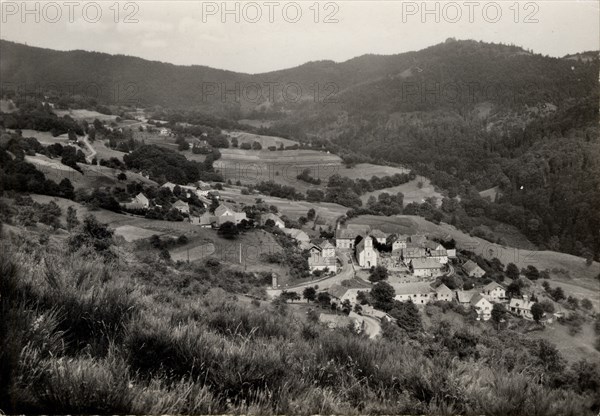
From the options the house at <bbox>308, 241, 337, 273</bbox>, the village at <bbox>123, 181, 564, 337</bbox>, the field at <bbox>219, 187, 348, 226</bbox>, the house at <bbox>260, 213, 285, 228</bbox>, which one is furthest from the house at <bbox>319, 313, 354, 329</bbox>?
the field at <bbox>219, 187, 348, 226</bbox>

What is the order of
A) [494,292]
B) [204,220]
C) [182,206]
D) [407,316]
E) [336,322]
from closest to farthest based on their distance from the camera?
1. [336,322]
2. [407,316]
3. [494,292]
4. [204,220]
5. [182,206]

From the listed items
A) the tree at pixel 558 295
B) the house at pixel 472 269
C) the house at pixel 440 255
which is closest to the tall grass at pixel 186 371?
the house at pixel 472 269

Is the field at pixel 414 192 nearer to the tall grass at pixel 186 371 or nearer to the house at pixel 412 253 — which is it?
the house at pixel 412 253

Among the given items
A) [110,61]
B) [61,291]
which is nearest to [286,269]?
[61,291]

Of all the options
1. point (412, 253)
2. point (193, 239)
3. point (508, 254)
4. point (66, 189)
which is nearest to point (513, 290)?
point (412, 253)

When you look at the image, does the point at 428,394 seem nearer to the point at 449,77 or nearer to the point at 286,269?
the point at 286,269

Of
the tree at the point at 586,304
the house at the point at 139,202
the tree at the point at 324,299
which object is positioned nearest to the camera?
the tree at the point at 324,299

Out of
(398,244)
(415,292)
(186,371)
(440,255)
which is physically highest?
(186,371)

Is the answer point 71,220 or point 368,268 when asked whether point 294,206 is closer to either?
point 368,268
